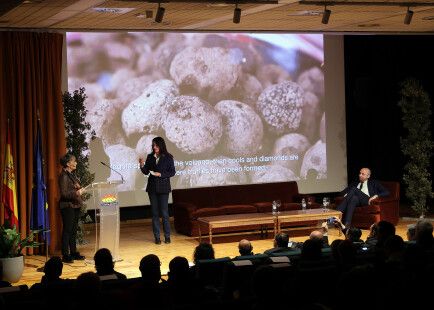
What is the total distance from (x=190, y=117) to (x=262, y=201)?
5.90 ft

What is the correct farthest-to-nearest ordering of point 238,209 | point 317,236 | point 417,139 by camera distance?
point 417,139
point 238,209
point 317,236

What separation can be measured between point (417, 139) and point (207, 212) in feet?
13.1

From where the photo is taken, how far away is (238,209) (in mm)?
12672

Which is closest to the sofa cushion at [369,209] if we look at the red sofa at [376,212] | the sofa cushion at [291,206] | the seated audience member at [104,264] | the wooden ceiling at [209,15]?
the red sofa at [376,212]

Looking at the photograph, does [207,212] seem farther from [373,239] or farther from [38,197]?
[373,239]

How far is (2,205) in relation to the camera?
36.1 ft

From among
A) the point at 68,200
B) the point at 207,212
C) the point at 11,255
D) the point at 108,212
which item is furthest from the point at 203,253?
the point at 207,212

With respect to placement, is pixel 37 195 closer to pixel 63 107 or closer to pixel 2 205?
pixel 2 205

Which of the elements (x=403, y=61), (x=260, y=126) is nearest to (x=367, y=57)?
(x=403, y=61)

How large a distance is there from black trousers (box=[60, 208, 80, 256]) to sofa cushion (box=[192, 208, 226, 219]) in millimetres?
2316

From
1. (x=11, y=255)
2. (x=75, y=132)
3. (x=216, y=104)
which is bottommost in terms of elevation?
(x=11, y=255)

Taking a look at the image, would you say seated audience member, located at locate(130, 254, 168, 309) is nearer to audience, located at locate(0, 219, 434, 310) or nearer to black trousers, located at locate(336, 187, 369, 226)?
audience, located at locate(0, 219, 434, 310)

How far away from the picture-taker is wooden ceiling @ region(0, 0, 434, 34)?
9.41 m

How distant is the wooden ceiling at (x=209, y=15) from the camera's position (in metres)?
9.41
